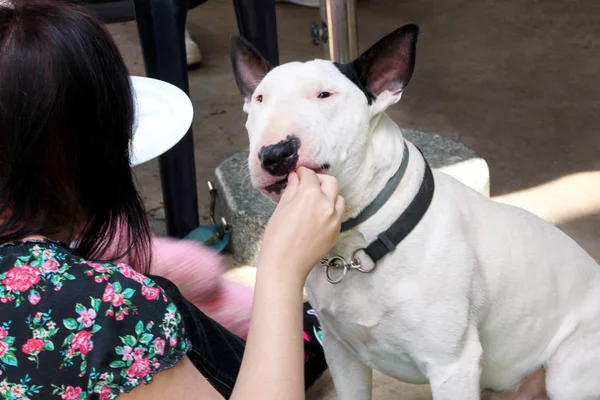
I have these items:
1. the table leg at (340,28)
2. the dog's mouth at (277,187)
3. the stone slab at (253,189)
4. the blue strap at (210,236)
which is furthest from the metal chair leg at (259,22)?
the dog's mouth at (277,187)

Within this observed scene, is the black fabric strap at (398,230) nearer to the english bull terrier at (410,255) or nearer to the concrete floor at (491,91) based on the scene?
the english bull terrier at (410,255)

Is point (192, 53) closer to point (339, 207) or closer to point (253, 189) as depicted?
point (253, 189)

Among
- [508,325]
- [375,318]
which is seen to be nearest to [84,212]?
[375,318]

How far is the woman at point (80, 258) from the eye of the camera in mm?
963

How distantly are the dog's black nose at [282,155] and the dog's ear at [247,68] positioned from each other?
0.26 m

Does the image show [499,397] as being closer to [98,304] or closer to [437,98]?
[98,304]

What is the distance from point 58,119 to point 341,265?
0.50 m

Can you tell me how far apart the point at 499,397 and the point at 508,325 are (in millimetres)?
438

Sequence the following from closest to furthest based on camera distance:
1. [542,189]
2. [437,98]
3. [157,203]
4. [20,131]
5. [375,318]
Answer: [20,131]
[375,318]
[542,189]
[157,203]
[437,98]

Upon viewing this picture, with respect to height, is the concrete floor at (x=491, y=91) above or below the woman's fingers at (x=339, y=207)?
below

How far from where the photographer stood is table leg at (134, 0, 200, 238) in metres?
2.17

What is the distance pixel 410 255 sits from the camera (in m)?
1.24

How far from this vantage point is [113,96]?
3.46ft

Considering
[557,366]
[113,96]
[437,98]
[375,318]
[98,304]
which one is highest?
[113,96]
